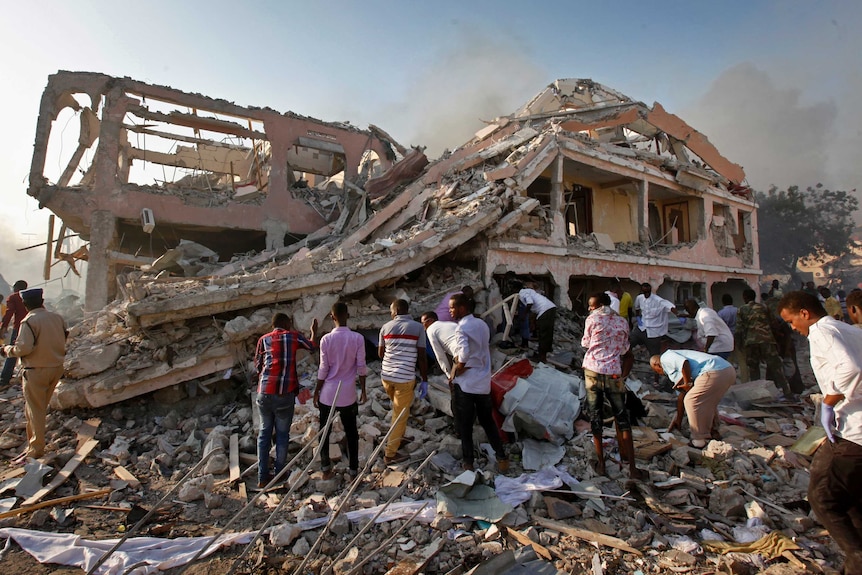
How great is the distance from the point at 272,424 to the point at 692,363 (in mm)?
4303

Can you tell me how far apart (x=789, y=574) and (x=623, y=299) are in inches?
249

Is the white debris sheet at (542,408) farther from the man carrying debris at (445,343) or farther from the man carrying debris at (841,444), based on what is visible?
the man carrying debris at (841,444)

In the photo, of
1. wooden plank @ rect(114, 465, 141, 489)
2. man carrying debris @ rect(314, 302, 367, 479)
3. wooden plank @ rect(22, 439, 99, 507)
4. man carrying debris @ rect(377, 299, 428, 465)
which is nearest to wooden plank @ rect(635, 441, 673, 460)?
man carrying debris @ rect(377, 299, 428, 465)

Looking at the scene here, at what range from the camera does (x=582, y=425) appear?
557 centimetres

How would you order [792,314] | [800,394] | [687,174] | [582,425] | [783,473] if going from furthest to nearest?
[687,174], [800,394], [582,425], [783,473], [792,314]

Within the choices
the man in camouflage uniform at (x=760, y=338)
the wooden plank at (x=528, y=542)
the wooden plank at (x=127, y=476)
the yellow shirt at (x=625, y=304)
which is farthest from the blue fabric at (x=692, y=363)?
the wooden plank at (x=127, y=476)

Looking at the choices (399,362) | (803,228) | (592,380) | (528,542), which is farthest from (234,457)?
(803,228)

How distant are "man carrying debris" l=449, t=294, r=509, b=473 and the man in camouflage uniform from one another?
16.8 ft

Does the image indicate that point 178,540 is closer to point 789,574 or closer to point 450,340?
point 450,340

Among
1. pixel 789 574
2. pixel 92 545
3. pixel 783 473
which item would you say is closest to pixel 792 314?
pixel 789 574

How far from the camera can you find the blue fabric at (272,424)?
427 cm

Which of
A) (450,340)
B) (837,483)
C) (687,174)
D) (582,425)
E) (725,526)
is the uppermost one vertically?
(687,174)

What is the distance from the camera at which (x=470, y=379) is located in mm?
4371

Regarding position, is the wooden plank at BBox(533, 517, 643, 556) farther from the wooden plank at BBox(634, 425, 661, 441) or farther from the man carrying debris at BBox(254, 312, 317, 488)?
the man carrying debris at BBox(254, 312, 317, 488)
